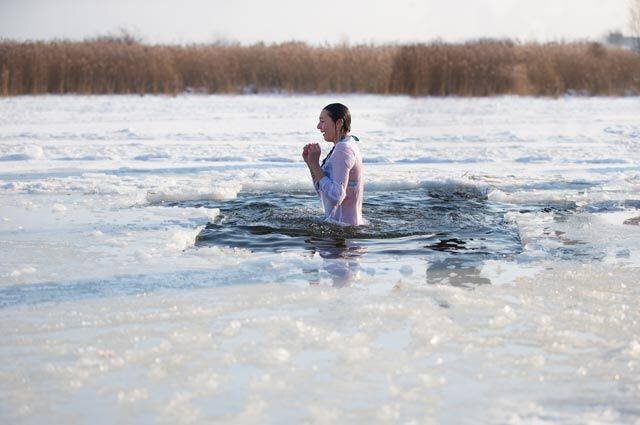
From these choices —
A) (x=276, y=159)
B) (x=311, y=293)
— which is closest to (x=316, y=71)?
(x=276, y=159)

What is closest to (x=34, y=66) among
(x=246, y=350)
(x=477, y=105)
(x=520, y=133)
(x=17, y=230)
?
(x=477, y=105)

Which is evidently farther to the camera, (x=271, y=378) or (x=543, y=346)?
(x=543, y=346)

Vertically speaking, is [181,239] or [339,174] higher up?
[339,174]

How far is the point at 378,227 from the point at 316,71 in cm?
1669

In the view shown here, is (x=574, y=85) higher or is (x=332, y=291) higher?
(x=574, y=85)

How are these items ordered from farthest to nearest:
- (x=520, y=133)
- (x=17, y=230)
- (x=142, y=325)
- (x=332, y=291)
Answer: (x=520, y=133) < (x=17, y=230) < (x=332, y=291) < (x=142, y=325)

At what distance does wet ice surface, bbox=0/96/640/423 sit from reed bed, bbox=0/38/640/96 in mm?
10799

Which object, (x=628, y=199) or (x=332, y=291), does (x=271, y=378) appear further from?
(x=628, y=199)

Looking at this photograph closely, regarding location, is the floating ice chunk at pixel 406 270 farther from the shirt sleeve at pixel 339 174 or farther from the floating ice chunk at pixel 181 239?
the floating ice chunk at pixel 181 239

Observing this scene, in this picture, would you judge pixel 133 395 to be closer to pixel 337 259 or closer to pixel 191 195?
pixel 337 259

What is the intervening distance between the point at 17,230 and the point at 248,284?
2380 mm

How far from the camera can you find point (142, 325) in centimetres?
400

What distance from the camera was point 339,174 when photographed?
6.09 m

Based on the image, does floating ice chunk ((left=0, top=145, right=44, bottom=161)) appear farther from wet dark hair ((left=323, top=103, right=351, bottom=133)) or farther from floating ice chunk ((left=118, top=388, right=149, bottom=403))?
floating ice chunk ((left=118, top=388, right=149, bottom=403))
